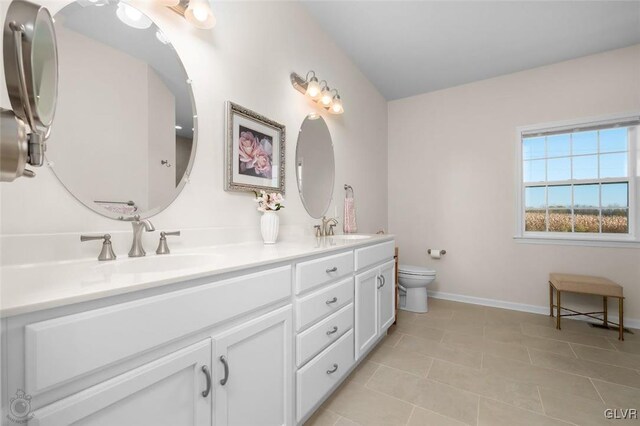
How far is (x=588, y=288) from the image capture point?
7.96ft

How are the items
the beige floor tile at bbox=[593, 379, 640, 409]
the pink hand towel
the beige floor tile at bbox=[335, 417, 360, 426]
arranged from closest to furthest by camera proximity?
the beige floor tile at bbox=[335, 417, 360, 426], the beige floor tile at bbox=[593, 379, 640, 409], the pink hand towel

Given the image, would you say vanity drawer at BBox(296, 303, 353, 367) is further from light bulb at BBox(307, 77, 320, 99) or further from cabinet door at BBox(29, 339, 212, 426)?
light bulb at BBox(307, 77, 320, 99)

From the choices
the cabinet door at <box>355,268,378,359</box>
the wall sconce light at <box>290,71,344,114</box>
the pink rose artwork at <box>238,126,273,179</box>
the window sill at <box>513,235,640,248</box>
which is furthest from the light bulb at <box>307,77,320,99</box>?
the window sill at <box>513,235,640,248</box>

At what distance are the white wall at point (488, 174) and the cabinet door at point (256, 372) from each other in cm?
294

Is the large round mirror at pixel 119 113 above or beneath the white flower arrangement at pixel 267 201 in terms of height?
above

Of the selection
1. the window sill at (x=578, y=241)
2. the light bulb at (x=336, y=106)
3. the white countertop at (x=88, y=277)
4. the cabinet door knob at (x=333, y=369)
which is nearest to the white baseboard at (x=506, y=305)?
the window sill at (x=578, y=241)

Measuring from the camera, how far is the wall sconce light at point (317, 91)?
208 centimetres

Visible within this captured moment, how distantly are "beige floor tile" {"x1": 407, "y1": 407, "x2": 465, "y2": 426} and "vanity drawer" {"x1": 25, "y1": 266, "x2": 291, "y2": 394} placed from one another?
1.17m

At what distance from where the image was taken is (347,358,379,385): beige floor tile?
1.75 meters

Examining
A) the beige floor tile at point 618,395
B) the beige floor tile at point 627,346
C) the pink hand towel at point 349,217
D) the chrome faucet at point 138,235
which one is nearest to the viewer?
the chrome faucet at point 138,235

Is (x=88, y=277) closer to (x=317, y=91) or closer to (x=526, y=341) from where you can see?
(x=317, y=91)

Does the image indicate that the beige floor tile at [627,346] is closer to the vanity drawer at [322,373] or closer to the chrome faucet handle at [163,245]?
the vanity drawer at [322,373]

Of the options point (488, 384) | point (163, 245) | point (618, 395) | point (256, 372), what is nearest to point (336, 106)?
point (163, 245)

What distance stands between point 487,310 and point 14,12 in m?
3.91
